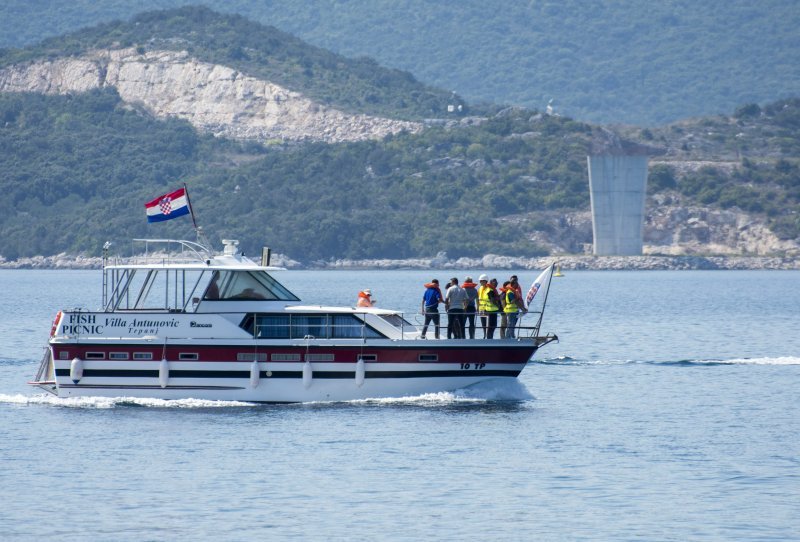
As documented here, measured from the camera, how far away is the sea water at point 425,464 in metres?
23.7

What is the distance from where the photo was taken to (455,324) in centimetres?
3366

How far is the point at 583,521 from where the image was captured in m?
23.9

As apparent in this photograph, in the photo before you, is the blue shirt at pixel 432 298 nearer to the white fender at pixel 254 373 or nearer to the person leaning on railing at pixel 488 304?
the person leaning on railing at pixel 488 304

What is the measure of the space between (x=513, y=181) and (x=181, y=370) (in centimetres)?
16264

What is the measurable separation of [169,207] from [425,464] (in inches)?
379

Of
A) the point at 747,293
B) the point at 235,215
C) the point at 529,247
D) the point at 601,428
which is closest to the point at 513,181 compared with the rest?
the point at 529,247

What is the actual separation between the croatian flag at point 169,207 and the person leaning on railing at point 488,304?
690cm

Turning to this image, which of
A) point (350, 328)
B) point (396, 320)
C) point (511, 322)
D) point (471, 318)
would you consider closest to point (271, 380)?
point (350, 328)

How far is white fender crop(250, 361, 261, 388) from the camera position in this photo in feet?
108

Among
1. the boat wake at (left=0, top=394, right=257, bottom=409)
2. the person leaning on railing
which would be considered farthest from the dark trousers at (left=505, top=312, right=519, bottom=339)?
the boat wake at (left=0, top=394, right=257, bottom=409)

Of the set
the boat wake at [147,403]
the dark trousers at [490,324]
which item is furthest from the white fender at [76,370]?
the dark trousers at [490,324]

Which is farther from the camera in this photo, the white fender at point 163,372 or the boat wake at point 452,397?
the boat wake at point 452,397

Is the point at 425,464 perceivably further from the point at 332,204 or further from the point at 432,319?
the point at 332,204

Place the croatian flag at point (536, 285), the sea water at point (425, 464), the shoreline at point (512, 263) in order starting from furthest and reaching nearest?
1. the shoreline at point (512, 263)
2. the croatian flag at point (536, 285)
3. the sea water at point (425, 464)
